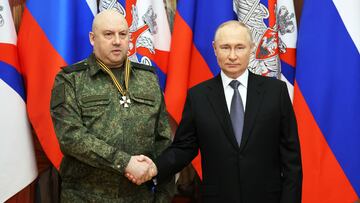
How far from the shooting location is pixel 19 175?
8.94 ft

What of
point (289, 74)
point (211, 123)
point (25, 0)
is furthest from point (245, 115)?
point (25, 0)

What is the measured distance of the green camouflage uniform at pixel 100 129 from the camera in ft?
6.69

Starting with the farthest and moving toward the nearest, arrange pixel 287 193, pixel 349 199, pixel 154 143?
pixel 349 199 → pixel 154 143 → pixel 287 193

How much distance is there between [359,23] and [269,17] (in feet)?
1.66

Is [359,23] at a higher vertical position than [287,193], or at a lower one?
higher

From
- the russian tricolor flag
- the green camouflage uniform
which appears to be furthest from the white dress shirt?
the russian tricolor flag

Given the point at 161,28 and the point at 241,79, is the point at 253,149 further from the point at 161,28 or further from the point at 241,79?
the point at 161,28

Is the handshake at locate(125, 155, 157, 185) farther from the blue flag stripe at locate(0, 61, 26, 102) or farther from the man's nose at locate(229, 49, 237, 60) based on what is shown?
the blue flag stripe at locate(0, 61, 26, 102)

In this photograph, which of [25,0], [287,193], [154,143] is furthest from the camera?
[25,0]

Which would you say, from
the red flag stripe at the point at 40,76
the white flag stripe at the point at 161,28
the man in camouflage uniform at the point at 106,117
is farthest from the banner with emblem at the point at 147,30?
the man in camouflage uniform at the point at 106,117

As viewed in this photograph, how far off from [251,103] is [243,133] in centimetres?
13

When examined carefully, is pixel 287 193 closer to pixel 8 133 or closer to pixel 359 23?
pixel 359 23

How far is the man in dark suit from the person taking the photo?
6.18ft

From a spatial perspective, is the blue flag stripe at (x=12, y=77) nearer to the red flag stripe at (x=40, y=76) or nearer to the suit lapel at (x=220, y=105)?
the red flag stripe at (x=40, y=76)
